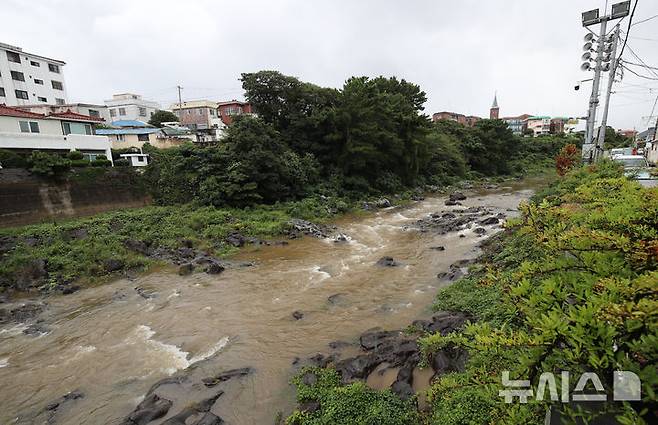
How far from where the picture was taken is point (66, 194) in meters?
20.1

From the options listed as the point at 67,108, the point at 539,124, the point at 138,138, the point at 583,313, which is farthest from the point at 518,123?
the point at 583,313

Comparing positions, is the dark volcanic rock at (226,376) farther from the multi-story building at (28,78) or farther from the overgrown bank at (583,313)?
the multi-story building at (28,78)

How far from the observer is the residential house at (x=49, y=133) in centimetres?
2012

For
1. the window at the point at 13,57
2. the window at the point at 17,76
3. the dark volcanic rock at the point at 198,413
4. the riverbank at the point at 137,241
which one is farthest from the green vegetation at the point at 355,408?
the window at the point at 13,57

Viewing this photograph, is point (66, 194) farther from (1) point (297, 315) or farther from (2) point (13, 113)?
(1) point (297, 315)

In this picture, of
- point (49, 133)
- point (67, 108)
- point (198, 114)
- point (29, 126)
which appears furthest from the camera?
point (198, 114)

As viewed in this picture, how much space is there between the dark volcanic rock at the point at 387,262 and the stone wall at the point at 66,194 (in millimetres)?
17808

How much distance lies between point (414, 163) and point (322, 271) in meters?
23.2

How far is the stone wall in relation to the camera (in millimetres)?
17969

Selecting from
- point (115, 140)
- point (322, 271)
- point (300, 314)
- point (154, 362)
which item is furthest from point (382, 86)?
point (154, 362)

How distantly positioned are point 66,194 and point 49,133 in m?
5.47

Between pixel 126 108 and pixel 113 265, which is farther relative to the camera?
pixel 126 108

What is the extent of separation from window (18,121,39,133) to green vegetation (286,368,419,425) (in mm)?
25436

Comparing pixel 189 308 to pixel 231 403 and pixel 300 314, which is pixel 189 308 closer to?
pixel 300 314
